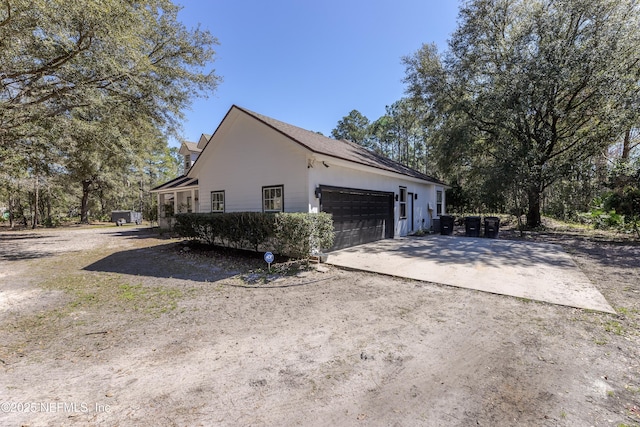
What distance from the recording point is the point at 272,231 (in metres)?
7.64

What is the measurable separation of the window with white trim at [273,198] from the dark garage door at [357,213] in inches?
55.4

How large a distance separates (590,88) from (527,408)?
684 inches

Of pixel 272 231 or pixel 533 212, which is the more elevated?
pixel 533 212

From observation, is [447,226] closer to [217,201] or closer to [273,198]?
[273,198]

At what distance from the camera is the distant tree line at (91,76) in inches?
281

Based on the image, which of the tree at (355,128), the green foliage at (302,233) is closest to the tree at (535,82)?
the green foliage at (302,233)

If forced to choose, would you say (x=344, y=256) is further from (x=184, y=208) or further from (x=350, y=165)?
(x=184, y=208)

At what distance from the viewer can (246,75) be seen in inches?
527

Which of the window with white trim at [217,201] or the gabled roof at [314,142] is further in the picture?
the window with white trim at [217,201]

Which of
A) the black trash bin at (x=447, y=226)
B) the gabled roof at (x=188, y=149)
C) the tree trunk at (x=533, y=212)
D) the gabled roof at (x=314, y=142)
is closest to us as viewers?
the gabled roof at (x=314, y=142)

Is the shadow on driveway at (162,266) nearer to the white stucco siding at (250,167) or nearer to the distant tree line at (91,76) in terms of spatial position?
the white stucco siding at (250,167)

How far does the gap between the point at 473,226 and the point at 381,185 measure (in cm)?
596

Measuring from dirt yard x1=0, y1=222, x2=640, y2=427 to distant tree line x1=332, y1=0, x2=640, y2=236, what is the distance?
30.6 ft

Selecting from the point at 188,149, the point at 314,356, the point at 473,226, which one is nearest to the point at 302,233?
the point at 314,356
